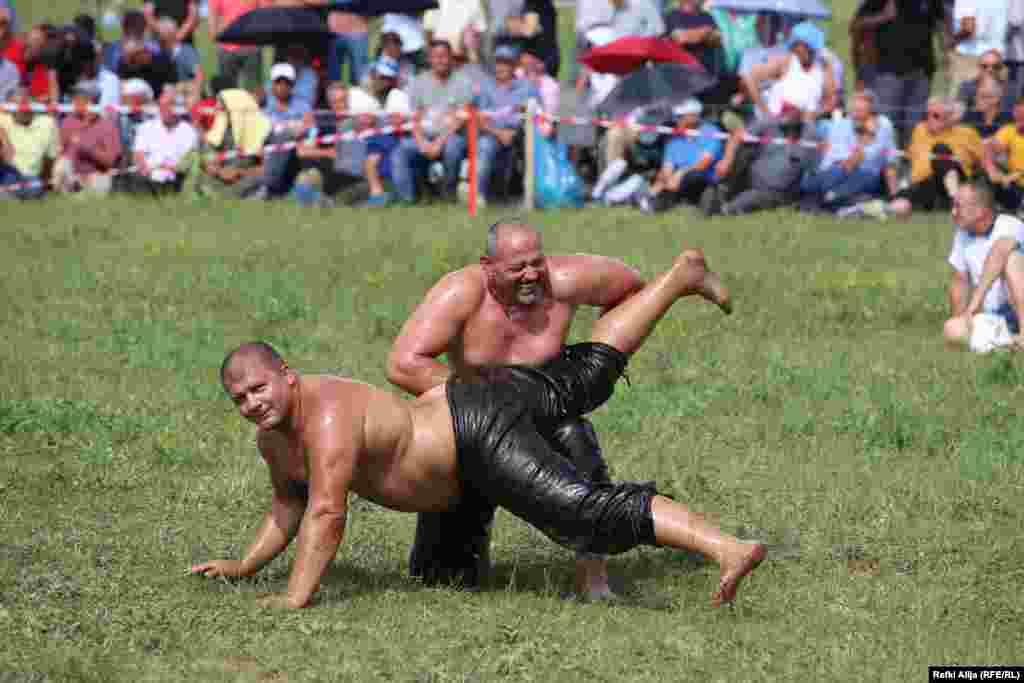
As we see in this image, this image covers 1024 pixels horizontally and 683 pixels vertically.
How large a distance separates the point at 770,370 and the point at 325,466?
4.95 m

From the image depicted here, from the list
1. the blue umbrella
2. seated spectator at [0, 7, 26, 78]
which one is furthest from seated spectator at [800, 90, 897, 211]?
seated spectator at [0, 7, 26, 78]

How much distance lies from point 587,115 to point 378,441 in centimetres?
1092

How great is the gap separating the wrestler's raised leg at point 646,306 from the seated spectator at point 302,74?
11219 millimetres

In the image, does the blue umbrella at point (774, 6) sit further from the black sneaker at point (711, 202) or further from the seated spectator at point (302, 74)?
the seated spectator at point (302, 74)

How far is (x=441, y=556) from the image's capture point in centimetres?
667

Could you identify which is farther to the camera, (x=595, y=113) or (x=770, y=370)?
(x=595, y=113)

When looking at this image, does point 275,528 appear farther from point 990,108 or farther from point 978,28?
point 978,28

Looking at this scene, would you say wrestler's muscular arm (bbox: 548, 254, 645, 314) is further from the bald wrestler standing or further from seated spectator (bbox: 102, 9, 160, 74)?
seated spectator (bbox: 102, 9, 160, 74)

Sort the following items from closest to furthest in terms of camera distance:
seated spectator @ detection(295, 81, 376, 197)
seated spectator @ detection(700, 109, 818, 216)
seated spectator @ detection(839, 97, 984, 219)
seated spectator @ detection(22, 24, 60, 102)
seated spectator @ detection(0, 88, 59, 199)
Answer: seated spectator @ detection(839, 97, 984, 219) < seated spectator @ detection(700, 109, 818, 216) < seated spectator @ detection(295, 81, 376, 197) < seated spectator @ detection(0, 88, 59, 199) < seated spectator @ detection(22, 24, 60, 102)

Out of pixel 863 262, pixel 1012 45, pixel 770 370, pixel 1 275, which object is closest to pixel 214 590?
pixel 770 370

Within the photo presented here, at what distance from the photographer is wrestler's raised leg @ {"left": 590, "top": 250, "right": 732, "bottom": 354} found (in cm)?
691

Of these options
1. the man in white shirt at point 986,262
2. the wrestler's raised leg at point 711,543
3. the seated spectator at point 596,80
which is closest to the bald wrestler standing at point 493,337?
the wrestler's raised leg at point 711,543

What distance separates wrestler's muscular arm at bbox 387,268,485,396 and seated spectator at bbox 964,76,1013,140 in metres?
10.3

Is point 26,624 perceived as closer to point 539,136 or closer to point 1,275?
point 1,275
